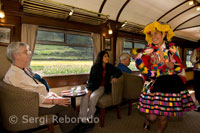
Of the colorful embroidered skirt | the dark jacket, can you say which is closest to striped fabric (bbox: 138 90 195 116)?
the colorful embroidered skirt

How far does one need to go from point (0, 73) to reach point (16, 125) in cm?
109

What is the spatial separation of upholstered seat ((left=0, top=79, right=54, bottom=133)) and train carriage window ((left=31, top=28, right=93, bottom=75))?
1446 mm

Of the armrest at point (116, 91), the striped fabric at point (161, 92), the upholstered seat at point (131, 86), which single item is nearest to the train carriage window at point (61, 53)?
the upholstered seat at point (131, 86)

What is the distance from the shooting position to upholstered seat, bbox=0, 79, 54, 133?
4.91ft

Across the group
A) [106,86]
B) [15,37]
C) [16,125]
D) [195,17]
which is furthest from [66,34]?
[195,17]

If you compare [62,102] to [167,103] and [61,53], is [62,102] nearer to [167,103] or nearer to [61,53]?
[167,103]

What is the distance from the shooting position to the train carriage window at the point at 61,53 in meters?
3.17

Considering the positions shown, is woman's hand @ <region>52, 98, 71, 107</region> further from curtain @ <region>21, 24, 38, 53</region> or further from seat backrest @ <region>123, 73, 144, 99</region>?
seat backrest @ <region>123, 73, 144, 99</region>

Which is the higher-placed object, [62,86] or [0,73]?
[0,73]

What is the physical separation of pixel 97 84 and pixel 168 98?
1.60 metres

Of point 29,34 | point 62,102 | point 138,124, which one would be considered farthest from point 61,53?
point 138,124

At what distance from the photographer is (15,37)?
104 inches

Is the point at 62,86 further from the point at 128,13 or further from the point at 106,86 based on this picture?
the point at 128,13

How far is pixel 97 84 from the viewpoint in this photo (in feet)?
9.39
